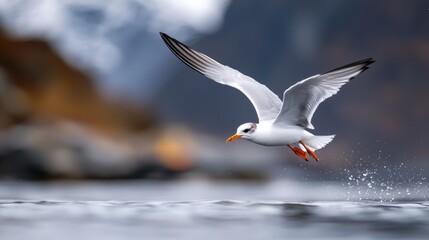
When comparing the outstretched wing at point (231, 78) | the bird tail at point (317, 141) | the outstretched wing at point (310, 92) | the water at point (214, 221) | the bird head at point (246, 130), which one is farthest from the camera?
the outstretched wing at point (231, 78)

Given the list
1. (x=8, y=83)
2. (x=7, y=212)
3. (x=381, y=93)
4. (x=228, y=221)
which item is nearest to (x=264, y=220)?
(x=228, y=221)

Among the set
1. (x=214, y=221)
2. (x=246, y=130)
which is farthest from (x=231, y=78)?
(x=214, y=221)

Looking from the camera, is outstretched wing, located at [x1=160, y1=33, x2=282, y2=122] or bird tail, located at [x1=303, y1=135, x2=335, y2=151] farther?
outstretched wing, located at [x1=160, y1=33, x2=282, y2=122]

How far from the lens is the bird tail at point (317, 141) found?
878 cm

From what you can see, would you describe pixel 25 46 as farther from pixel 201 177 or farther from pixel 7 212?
pixel 7 212

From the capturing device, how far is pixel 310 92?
8.23m

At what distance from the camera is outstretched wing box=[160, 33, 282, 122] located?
30.0 feet

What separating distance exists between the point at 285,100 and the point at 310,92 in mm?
263

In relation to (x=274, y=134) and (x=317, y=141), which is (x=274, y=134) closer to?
(x=274, y=134)

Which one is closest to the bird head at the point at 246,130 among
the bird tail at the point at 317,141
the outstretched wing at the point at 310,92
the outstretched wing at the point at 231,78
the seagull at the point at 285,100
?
the seagull at the point at 285,100

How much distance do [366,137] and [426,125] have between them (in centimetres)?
354

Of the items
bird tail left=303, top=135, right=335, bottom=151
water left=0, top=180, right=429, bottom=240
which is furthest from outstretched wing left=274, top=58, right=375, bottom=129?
water left=0, top=180, right=429, bottom=240

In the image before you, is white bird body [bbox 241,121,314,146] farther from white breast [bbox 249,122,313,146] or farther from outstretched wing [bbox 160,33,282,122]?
outstretched wing [bbox 160,33,282,122]

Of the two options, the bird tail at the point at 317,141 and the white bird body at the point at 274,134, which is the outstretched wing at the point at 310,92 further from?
the bird tail at the point at 317,141
